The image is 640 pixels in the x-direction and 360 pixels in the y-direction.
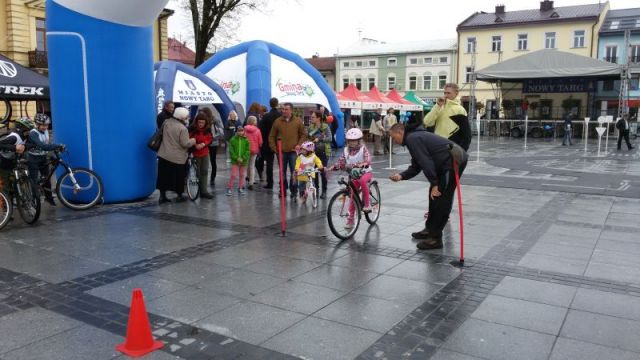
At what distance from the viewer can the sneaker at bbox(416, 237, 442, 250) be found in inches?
255

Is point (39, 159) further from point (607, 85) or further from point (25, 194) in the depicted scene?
point (607, 85)

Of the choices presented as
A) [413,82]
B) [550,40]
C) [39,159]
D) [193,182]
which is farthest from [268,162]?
[413,82]

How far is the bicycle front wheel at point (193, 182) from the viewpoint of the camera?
9859 mm

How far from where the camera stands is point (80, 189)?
880 centimetres

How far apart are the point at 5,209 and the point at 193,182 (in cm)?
333

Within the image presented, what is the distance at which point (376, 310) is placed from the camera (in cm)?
447

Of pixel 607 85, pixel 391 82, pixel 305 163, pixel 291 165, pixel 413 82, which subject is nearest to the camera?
pixel 305 163

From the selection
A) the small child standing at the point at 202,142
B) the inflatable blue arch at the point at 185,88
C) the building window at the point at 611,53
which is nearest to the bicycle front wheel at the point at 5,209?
the small child standing at the point at 202,142

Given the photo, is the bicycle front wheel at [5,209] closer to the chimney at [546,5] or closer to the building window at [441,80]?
the building window at [441,80]

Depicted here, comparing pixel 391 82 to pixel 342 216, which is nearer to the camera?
pixel 342 216

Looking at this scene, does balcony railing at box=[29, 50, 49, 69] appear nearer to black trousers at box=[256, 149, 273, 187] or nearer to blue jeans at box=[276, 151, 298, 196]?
black trousers at box=[256, 149, 273, 187]

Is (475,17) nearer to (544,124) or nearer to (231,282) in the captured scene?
(544,124)

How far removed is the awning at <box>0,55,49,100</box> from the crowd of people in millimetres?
4301

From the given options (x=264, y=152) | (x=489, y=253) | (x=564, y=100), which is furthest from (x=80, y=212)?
(x=564, y=100)
